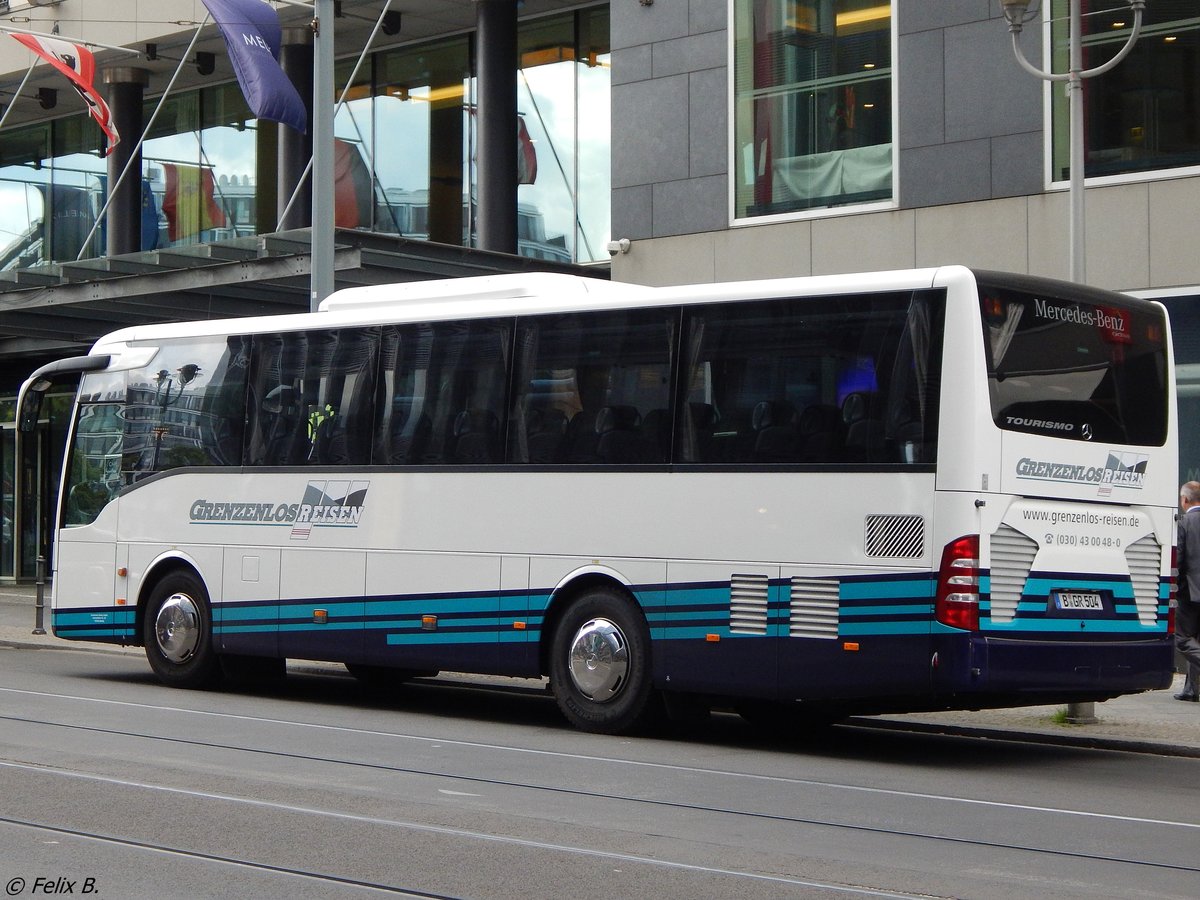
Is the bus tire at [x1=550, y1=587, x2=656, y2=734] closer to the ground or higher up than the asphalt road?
higher up

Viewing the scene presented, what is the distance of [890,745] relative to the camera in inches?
517

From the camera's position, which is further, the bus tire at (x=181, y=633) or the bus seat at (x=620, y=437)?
the bus tire at (x=181, y=633)

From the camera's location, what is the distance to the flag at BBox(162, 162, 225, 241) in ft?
108

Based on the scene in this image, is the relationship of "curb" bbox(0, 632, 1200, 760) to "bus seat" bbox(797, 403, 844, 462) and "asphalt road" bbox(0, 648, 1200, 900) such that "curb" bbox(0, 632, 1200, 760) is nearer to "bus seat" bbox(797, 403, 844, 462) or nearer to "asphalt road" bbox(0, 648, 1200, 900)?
"asphalt road" bbox(0, 648, 1200, 900)

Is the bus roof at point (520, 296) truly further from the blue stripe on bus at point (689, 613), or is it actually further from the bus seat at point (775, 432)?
the blue stripe on bus at point (689, 613)

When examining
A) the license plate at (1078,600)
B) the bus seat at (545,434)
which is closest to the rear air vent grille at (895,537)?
the license plate at (1078,600)

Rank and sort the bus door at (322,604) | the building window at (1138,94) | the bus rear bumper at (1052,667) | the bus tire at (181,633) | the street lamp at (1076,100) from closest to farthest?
1. the bus rear bumper at (1052,667)
2. the street lamp at (1076,100)
3. the bus door at (322,604)
4. the bus tire at (181,633)
5. the building window at (1138,94)

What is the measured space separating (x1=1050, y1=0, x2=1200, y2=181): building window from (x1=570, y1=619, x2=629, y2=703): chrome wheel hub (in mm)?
8584

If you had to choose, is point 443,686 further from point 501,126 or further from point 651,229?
point 501,126

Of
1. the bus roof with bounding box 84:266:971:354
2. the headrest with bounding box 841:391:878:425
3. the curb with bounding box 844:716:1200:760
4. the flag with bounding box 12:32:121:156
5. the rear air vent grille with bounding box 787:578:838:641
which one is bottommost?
the curb with bounding box 844:716:1200:760

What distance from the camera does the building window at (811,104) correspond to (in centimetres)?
2030

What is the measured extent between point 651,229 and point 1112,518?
36.0 ft

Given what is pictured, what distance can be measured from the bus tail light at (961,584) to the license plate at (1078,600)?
839 mm

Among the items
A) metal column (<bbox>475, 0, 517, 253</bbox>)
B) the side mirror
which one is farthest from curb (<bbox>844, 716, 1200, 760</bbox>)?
metal column (<bbox>475, 0, 517, 253</bbox>)
